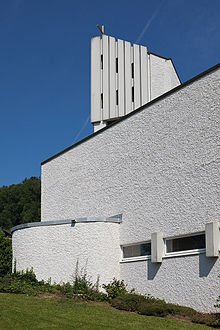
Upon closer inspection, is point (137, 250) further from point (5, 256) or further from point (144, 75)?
point (144, 75)

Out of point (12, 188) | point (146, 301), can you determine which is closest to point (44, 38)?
point (146, 301)

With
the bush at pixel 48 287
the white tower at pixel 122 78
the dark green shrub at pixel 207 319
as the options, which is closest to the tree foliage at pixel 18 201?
the white tower at pixel 122 78

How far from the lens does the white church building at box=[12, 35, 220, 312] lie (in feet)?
42.9

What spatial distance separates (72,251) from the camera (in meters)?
16.1

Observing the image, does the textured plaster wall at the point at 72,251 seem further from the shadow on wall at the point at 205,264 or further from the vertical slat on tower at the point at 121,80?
the vertical slat on tower at the point at 121,80

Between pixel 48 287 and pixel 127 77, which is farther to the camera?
pixel 127 77

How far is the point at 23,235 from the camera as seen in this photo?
17594mm

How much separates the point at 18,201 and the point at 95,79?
43571 mm

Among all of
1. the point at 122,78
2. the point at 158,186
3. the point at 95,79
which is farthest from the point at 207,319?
the point at 95,79

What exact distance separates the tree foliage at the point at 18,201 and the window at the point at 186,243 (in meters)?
49.8

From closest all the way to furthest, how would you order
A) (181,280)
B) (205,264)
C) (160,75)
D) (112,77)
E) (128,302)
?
(205,264)
(128,302)
(181,280)
(112,77)
(160,75)

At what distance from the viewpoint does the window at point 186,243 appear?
13125mm

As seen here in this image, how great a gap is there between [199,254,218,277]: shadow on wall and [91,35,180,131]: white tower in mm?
17153

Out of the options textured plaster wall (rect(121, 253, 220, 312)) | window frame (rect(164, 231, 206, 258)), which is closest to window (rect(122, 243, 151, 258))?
textured plaster wall (rect(121, 253, 220, 312))
